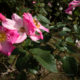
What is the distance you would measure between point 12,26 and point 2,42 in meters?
0.08

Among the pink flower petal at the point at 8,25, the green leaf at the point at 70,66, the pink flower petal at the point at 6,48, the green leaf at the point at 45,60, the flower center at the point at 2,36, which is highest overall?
the pink flower petal at the point at 8,25

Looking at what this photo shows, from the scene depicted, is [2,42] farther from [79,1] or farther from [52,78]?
[52,78]

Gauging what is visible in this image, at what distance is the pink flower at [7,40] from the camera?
0.64 meters

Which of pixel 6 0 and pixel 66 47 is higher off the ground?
pixel 6 0

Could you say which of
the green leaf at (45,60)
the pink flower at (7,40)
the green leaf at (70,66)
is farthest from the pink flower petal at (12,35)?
the green leaf at (70,66)

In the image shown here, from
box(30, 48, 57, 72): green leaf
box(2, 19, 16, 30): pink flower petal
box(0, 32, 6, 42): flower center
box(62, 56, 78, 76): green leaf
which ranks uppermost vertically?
box(2, 19, 16, 30): pink flower petal

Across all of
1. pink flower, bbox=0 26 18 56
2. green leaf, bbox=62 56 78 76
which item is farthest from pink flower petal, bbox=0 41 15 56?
green leaf, bbox=62 56 78 76

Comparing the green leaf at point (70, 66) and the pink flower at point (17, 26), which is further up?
the pink flower at point (17, 26)

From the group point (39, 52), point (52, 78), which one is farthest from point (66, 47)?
point (52, 78)

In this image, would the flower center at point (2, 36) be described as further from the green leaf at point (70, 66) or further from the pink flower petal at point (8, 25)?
the green leaf at point (70, 66)

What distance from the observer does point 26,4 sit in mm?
3572

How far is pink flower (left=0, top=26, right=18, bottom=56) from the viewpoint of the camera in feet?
2.10

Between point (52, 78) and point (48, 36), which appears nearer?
point (48, 36)

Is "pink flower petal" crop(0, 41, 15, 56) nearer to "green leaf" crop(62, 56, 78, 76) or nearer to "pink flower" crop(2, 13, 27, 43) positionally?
"pink flower" crop(2, 13, 27, 43)
